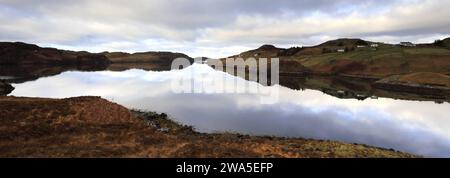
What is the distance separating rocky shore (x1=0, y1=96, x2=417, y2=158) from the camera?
19828 mm

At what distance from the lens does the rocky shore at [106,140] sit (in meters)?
19.8

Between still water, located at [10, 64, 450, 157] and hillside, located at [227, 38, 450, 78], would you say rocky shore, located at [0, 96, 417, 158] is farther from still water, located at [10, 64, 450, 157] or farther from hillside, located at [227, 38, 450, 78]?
hillside, located at [227, 38, 450, 78]

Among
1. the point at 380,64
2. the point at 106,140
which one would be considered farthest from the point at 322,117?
the point at 380,64

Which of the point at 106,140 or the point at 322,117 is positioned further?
the point at 322,117

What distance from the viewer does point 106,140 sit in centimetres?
2294

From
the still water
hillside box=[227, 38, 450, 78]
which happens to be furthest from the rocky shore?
hillside box=[227, 38, 450, 78]

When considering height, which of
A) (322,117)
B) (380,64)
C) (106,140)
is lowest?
(322,117)

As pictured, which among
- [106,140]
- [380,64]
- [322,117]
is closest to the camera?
[106,140]

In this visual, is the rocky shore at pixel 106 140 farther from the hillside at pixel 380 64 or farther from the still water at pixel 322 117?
the hillside at pixel 380 64

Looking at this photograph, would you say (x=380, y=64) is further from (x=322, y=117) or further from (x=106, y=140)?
(x=106, y=140)
